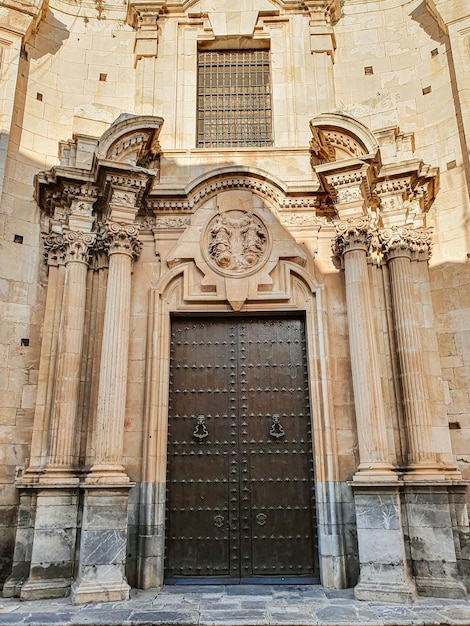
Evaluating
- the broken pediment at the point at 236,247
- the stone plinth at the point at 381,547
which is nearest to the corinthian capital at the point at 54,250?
the broken pediment at the point at 236,247

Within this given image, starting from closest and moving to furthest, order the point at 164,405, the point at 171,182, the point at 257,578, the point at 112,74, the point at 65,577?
the point at 65,577, the point at 257,578, the point at 164,405, the point at 171,182, the point at 112,74

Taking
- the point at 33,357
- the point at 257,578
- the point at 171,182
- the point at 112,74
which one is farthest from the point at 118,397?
the point at 112,74

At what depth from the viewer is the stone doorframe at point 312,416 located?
274 inches

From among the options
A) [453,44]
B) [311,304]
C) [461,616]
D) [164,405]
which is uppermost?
[453,44]

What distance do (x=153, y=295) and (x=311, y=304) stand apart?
7.62 feet

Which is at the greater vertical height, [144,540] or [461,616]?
[144,540]

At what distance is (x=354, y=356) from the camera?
7.31 m

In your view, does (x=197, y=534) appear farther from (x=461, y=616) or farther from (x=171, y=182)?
(x=171, y=182)

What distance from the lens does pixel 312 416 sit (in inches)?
298

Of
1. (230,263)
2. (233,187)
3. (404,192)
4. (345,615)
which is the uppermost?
(233,187)

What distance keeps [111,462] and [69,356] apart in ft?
5.04

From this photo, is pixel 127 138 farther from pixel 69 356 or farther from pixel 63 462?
pixel 63 462

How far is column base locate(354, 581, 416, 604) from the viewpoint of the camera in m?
6.11

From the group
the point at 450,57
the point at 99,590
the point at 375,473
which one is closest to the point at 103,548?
the point at 99,590
